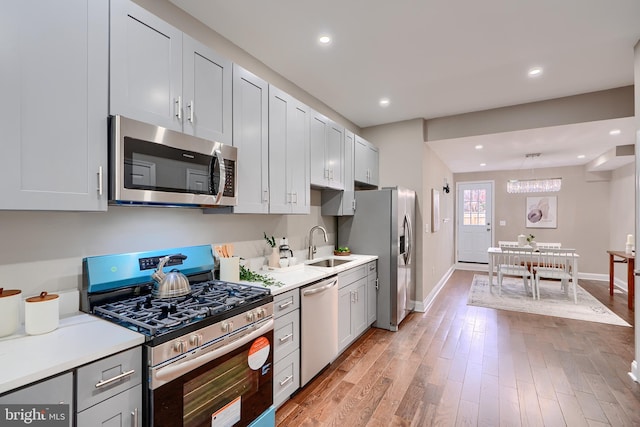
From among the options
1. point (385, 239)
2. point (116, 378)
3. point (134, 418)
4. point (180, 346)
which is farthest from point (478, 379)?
point (116, 378)

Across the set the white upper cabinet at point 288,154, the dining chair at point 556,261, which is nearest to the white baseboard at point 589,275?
the dining chair at point 556,261

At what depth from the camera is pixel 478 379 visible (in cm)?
261

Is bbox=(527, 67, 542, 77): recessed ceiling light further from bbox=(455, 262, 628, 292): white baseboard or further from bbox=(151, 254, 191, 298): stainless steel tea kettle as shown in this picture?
bbox=(455, 262, 628, 292): white baseboard

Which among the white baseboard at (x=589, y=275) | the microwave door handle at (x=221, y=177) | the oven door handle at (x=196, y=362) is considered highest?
the microwave door handle at (x=221, y=177)

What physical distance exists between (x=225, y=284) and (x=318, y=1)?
201 centimetres

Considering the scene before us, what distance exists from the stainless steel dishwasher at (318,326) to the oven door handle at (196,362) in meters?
0.62

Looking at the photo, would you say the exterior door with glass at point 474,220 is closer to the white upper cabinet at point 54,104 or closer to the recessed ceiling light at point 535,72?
the recessed ceiling light at point 535,72

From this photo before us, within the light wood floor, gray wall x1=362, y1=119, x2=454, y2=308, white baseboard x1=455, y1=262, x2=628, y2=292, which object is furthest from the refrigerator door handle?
white baseboard x1=455, y1=262, x2=628, y2=292

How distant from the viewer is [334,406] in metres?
2.23

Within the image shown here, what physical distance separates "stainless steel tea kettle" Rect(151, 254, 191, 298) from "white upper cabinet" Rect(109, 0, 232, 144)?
84cm

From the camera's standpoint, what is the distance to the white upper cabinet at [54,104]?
45.4 inches

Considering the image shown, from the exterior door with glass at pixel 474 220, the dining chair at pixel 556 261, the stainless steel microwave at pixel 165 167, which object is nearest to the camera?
the stainless steel microwave at pixel 165 167

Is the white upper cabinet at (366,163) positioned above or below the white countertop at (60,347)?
above

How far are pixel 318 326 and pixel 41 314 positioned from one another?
1772 mm
